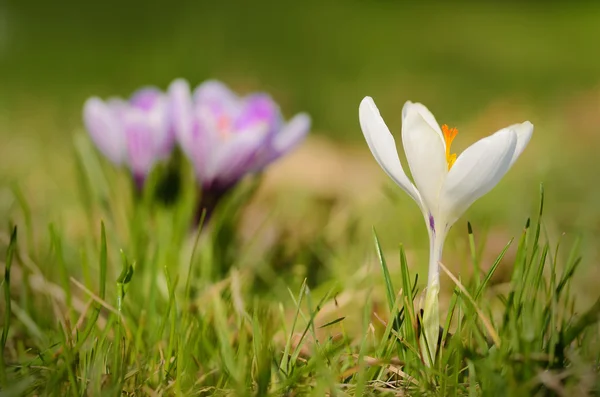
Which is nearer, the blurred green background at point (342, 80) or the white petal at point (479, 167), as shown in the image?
the white petal at point (479, 167)

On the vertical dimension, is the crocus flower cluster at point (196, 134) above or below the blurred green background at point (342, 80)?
above

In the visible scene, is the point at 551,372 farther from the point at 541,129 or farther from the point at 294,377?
the point at 541,129

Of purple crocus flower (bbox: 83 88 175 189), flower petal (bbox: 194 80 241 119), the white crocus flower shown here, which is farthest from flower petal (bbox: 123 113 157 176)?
the white crocus flower

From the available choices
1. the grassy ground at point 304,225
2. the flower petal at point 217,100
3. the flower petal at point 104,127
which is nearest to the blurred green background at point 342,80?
the grassy ground at point 304,225

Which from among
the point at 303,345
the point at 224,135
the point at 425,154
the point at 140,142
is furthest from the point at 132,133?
the point at 425,154

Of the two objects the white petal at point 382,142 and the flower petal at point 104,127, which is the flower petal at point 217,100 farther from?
the white petal at point 382,142

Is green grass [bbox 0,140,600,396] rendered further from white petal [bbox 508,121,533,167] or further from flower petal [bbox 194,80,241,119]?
flower petal [bbox 194,80,241,119]

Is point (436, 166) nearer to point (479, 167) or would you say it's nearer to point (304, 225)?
point (479, 167)
